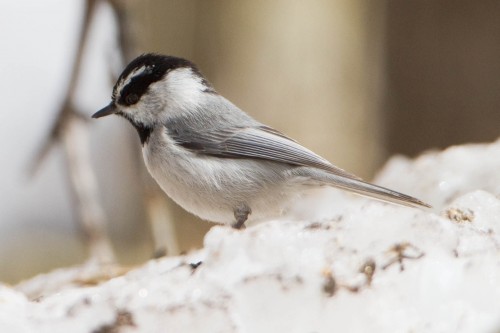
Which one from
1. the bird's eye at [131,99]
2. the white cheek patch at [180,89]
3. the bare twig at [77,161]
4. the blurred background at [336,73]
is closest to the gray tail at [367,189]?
the white cheek patch at [180,89]

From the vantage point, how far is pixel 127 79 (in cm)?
198

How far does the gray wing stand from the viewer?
2.02 metres

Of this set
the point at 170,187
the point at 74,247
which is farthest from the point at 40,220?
the point at 170,187

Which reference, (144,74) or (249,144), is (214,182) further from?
(144,74)

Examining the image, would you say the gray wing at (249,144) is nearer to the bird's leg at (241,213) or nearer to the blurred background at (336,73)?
the bird's leg at (241,213)

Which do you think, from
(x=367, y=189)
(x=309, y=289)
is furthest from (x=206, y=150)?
(x=309, y=289)

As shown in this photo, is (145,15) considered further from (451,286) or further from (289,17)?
(451,286)

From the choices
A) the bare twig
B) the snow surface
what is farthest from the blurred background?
the snow surface

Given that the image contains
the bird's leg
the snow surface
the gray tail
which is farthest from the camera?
the bird's leg

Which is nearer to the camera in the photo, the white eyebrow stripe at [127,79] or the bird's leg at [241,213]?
the white eyebrow stripe at [127,79]

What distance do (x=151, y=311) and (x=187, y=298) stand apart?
0.19 feet

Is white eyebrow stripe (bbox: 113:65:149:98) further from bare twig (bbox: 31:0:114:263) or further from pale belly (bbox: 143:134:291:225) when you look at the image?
bare twig (bbox: 31:0:114:263)

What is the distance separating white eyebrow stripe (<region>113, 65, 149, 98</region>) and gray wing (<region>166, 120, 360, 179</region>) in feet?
0.57

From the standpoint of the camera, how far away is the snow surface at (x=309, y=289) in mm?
1218
